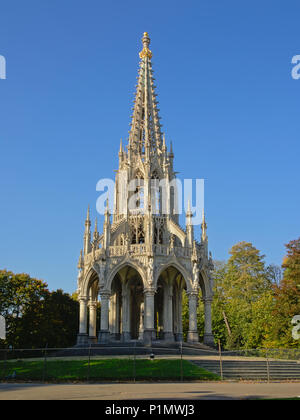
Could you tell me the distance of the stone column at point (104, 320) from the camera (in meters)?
40.1

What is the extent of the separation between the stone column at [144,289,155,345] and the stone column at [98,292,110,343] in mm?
3631

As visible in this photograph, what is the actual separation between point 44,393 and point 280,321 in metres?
30.8

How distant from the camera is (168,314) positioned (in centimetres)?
4359

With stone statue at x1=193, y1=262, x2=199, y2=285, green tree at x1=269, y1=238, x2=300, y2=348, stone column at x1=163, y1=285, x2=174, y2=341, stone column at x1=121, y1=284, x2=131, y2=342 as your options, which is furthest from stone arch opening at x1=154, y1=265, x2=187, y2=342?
green tree at x1=269, y1=238, x2=300, y2=348

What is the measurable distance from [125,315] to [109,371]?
17.3 m

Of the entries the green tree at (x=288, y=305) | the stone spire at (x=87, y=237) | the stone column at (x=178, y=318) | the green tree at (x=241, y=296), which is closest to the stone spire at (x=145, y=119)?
the stone spire at (x=87, y=237)

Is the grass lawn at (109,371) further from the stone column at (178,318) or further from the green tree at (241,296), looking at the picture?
the green tree at (241,296)

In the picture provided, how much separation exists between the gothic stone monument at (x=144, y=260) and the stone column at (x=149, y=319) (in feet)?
0.28

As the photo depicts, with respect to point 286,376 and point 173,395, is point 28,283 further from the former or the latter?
point 173,395

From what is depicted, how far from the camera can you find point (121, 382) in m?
24.4

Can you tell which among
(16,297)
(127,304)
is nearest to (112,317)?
(127,304)

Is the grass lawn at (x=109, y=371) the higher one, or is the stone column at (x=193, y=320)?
the stone column at (x=193, y=320)

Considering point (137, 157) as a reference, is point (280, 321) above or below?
below
